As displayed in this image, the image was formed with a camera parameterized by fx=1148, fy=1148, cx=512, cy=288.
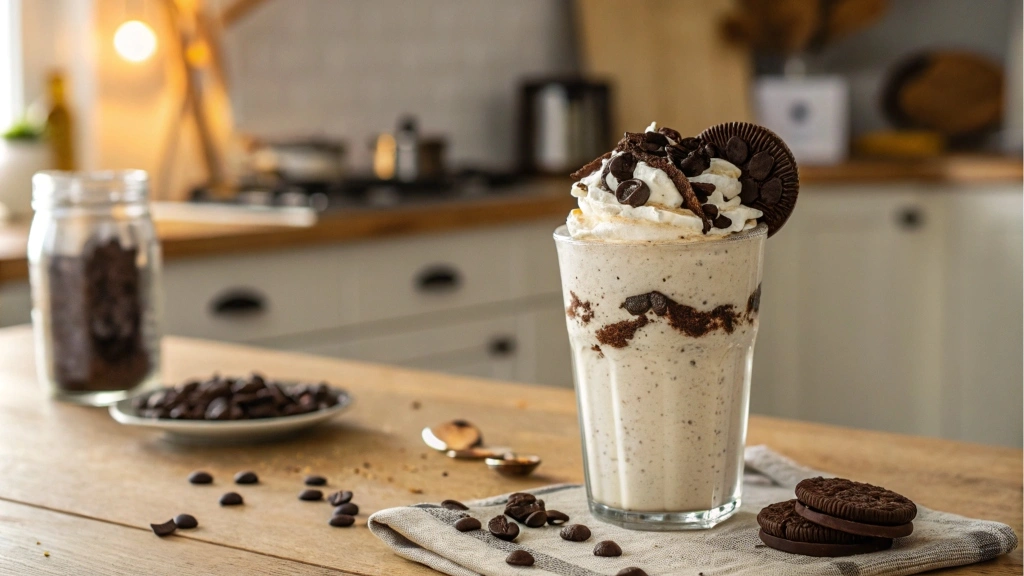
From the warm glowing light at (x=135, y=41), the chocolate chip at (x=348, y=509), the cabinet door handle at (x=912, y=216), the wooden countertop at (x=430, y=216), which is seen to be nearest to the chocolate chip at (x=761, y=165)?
the chocolate chip at (x=348, y=509)

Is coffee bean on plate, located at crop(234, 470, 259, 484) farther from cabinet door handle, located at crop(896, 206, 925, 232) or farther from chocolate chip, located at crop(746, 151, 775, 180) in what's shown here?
cabinet door handle, located at crop(896, 206, 925, 232)

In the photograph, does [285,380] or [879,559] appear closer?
[879,559]

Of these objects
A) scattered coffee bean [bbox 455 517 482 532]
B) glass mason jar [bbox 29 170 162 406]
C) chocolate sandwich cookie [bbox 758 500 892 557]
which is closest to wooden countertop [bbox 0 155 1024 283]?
A: glass mason jar [bbox 29 170 162 406]

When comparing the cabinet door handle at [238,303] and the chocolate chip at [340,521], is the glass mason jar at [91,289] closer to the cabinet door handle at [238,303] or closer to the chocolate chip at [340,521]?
the chocolate chip at [340,521]

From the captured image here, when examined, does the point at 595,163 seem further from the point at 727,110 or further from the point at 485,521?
the point at 727,110

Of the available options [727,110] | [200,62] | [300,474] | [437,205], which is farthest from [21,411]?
[727,110]

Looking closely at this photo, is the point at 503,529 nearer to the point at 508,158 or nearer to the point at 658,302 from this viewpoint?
the point at 658,302
